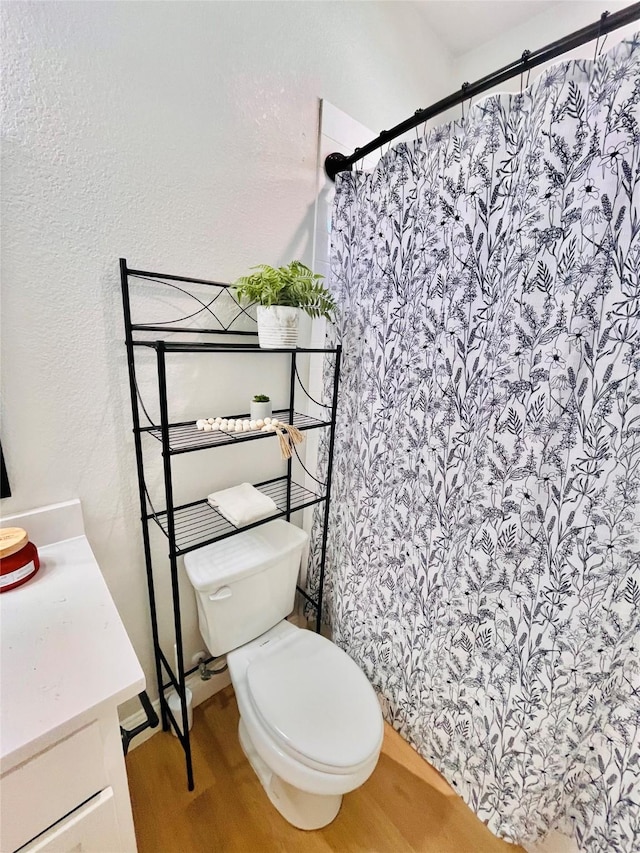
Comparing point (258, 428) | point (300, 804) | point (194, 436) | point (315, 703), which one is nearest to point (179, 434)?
point (194, 436)

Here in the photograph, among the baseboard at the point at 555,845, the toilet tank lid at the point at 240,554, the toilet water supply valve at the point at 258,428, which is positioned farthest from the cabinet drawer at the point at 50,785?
the baseboard at the point at 555,845

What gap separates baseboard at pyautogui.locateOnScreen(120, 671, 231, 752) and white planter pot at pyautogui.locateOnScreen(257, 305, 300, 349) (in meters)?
1.27

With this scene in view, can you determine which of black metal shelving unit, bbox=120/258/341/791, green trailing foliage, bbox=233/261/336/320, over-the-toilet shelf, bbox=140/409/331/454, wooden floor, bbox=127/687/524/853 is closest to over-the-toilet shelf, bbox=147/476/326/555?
black metal shelving unit, bbox=120/258/341/791

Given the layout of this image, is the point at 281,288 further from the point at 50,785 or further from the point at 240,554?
the point at 50,785

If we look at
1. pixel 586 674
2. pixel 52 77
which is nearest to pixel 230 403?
pixel 52 77

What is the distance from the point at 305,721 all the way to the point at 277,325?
1087 millimetres

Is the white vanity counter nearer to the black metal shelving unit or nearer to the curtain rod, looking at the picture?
the black metal shelving unit

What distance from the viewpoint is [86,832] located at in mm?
609

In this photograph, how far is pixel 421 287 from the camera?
102 cm

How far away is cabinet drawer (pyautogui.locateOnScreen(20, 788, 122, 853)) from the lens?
0.57 meters

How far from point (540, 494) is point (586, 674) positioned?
0.45 meters

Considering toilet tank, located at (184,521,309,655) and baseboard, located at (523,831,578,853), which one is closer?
baseboard, located at (523,831,578,853)

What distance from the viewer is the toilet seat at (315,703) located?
0.93m

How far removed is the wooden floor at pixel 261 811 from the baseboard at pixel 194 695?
30 mm
